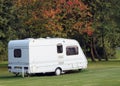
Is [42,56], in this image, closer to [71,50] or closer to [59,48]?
[59,48]

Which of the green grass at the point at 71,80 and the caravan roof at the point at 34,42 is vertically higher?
the caravan roof at the point at 34,42

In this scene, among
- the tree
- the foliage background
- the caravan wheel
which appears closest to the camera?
the caravan wheel

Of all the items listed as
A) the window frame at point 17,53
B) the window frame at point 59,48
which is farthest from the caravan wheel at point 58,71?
the window frame at point 17,53

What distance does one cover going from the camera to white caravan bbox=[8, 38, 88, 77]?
27844mm

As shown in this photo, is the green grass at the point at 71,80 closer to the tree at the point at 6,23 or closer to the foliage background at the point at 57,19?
the foliage background at the point at 57,19

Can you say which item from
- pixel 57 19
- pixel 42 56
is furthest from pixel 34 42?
pixel 57 19

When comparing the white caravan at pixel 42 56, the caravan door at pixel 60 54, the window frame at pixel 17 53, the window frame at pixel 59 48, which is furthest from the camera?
the window frame at pixel 59 48

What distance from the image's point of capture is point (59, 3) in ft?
132

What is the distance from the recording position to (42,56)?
93.4 feet

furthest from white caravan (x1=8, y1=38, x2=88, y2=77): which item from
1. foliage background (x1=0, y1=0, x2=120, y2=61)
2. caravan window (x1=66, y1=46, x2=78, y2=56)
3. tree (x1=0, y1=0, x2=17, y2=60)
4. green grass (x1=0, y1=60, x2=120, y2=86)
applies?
tree (x1=0, y1=0, x2=17, y2=60)

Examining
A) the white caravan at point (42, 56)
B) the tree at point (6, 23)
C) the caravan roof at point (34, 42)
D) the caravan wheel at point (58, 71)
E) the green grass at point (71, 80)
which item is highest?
the tree at point (6, 23)

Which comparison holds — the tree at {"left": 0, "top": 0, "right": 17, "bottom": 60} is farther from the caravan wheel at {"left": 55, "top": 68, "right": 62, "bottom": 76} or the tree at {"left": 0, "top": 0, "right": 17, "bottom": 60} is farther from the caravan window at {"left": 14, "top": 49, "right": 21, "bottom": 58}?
the caravan wheel at {"left": 55, "top": 68, "right": 62, "bottom": 76}

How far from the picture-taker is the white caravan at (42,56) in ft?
91.4

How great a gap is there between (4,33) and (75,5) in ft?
26.1
